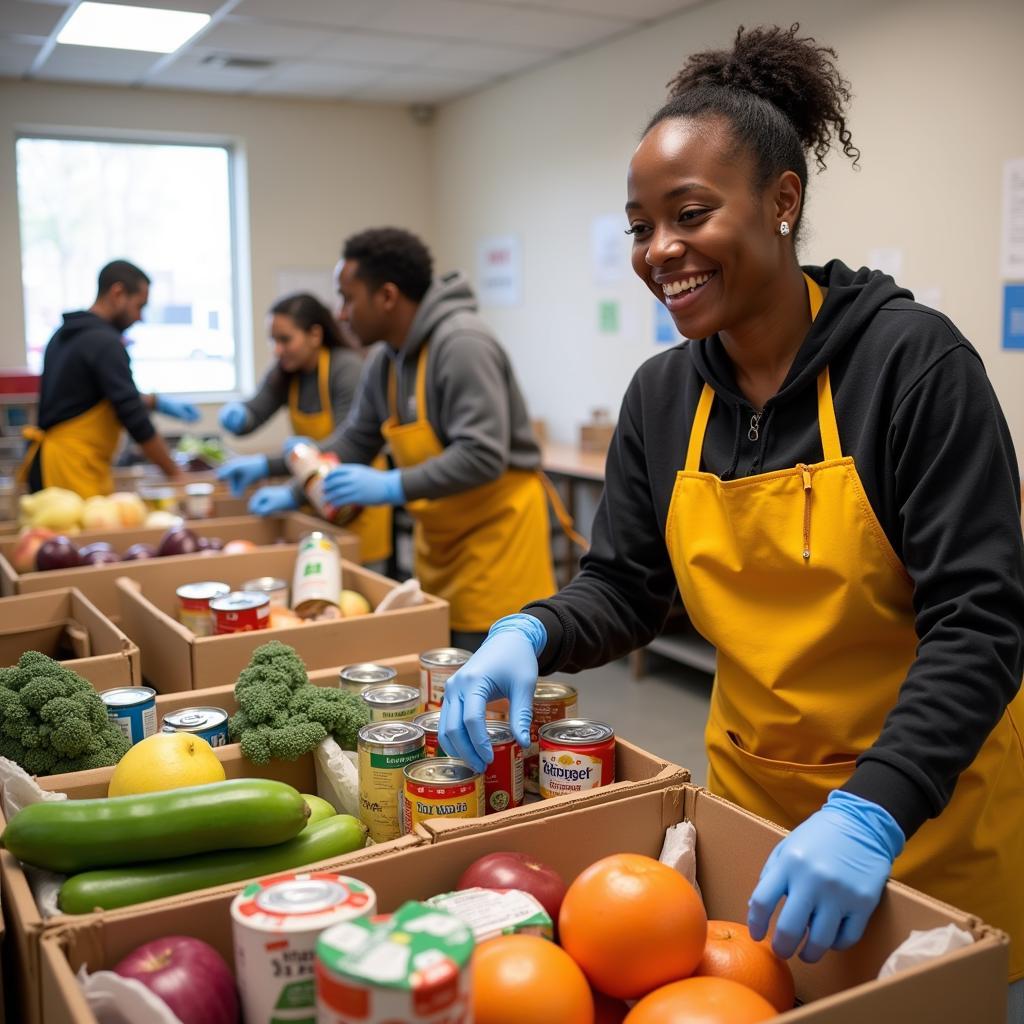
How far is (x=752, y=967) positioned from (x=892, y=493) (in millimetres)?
537

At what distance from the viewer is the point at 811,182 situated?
4086mm

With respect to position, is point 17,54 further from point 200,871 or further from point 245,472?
point 200,871

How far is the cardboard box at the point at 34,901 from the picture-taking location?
0.94 meters

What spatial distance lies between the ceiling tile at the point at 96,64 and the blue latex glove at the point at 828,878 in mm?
A: 5543

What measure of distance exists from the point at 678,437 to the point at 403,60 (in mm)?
4971

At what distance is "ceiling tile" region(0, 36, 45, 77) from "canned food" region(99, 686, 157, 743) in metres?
4.73

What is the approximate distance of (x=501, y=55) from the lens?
5727 millimetres

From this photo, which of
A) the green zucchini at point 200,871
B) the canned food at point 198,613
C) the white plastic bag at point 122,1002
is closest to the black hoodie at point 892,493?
the green zucchini at point 200,871

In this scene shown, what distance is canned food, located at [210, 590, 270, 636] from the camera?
1865 mm

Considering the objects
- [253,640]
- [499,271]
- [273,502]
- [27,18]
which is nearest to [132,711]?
[253,640]

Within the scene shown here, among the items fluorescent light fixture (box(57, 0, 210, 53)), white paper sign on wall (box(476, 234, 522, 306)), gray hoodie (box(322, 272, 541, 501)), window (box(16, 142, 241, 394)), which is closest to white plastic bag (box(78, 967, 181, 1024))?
gray hoodie (box(322, 272, 541, 501))

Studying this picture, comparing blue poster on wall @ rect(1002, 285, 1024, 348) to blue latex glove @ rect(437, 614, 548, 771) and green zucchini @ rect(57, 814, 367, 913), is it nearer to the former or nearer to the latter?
blue latex glove @ rect(437, 614, 548, 771)

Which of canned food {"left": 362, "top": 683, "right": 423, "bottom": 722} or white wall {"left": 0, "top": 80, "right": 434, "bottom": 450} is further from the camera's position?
white wall {"left": 0, "top": 80, "right": 434, "bottom": 450}

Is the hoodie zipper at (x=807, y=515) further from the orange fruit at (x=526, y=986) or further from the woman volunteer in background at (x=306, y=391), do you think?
the woman volunteer in background at (x=306, y=391)
